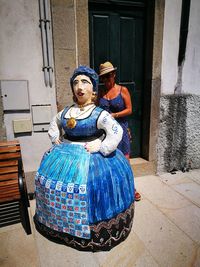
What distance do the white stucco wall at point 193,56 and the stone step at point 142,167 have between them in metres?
1.58

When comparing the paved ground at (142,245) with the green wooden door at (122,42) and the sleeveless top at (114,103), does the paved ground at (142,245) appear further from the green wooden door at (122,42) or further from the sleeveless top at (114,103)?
the green wooden door at (122,42)

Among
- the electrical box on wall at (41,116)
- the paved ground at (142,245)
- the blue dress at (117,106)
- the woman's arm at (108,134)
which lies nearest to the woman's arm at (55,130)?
the woman's arm at (108,134)

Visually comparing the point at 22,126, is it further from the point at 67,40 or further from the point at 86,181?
the point at 86,181

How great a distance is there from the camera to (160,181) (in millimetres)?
4328

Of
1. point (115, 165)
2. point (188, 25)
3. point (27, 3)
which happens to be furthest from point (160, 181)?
point (27, 3)

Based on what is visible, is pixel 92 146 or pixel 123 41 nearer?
pixel 92 146

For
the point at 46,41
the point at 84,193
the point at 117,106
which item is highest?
the point at 46,41

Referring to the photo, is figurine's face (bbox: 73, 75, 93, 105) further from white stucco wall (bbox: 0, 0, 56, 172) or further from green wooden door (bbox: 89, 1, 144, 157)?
green wooden door (bbox: 89, 1, 144, 157)

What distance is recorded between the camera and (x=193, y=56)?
4.38 m

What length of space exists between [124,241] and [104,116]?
4.91ft

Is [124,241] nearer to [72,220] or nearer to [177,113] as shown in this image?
[72,220]

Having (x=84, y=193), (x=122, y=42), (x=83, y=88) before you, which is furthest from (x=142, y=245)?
(x=122, y=42)

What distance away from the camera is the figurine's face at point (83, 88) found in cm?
242

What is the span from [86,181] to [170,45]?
3.12m
